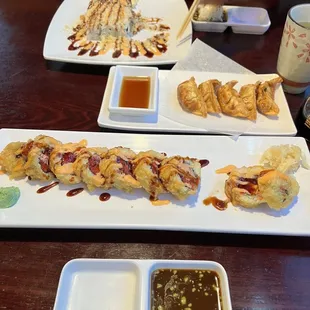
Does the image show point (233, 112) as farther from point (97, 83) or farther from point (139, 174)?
point (97, 83)

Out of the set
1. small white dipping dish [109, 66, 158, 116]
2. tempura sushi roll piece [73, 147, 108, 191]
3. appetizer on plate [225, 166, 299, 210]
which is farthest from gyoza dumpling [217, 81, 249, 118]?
tempura sushi roll piece [73, 147, 108, 191]

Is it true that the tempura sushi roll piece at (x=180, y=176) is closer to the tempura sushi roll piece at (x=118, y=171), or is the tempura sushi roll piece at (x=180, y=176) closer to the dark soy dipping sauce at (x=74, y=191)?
the tempura sushi roll piece at (x=118, y=171)

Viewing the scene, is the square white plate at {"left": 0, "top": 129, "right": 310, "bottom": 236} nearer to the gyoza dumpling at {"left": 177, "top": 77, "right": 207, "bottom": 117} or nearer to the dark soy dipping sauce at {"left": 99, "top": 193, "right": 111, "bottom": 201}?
the dark soy dipping sauce at {"left": 99, "top": 193, "right": 111, "bottom": 201}

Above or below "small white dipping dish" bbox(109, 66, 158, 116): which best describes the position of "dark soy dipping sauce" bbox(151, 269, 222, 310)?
below

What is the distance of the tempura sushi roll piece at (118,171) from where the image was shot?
1.93 m

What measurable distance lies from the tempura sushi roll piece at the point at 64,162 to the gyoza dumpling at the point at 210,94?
947mm

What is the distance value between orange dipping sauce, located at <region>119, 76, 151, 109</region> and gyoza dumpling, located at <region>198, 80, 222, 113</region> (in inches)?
15.2

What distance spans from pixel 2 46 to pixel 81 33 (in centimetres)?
69

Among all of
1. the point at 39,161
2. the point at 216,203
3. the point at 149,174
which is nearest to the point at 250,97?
the point at 216,203

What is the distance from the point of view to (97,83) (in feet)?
9.23

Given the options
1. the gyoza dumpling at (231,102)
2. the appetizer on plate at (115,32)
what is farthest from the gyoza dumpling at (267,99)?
the appetizer on plate at (115,32)

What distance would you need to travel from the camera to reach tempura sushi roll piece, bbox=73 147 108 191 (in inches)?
77.2

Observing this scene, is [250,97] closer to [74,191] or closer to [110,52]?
→ [110,52]

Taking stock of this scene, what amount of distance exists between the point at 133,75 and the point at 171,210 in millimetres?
1192
